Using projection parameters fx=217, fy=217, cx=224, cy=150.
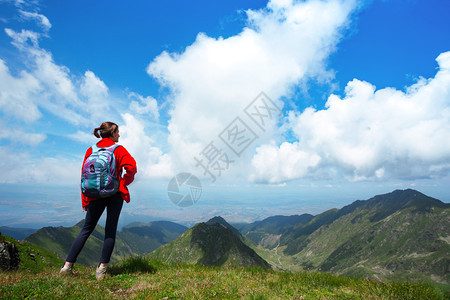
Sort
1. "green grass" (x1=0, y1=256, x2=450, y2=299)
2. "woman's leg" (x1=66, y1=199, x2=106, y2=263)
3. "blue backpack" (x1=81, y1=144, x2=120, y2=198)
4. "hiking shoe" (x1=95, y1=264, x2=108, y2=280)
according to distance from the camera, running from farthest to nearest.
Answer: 1. "hiking shoe" (x1=95, y1=264, x2=108, y2=280)
2. "woman's leg" (x1=66, y1=199, x2=106, y2=263)
3. "blue backpack" (x1=81, y1=144, x2=120, y2=198)
4. "green grass" (x1=0, y1=256, x2=450, y2=299)

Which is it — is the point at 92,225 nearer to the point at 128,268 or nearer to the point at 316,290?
the point at 128,268

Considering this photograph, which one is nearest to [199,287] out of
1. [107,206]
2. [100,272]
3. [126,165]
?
[100,272]

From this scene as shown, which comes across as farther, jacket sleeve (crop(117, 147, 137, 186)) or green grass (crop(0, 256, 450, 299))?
jacket sleeve (crop(117, 147, 137, 186))

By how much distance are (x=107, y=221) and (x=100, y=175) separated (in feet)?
4.63

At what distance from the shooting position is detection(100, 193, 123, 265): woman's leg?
21.6 ft

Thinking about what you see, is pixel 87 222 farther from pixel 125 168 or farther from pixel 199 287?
pixel 199 287

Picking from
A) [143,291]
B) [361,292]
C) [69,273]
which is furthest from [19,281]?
[361,292]

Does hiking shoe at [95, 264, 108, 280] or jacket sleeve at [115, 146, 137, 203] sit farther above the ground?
jacket sleeve at [115, 146, 137, 203]

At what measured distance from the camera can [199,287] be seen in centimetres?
586

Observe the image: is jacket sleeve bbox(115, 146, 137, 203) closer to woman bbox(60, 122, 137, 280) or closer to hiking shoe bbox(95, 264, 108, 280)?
woman bbox(60, 122, 137, 280)

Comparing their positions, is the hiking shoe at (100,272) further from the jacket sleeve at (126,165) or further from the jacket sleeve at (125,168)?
the jacket sleeve at (126,165)

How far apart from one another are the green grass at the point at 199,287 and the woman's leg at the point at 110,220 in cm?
72

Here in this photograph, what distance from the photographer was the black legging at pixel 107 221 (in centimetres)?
643

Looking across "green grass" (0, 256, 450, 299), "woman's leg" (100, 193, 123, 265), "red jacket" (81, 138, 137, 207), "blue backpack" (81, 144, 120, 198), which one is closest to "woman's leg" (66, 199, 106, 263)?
"woman's leg" (100, 193, 123, 265)
